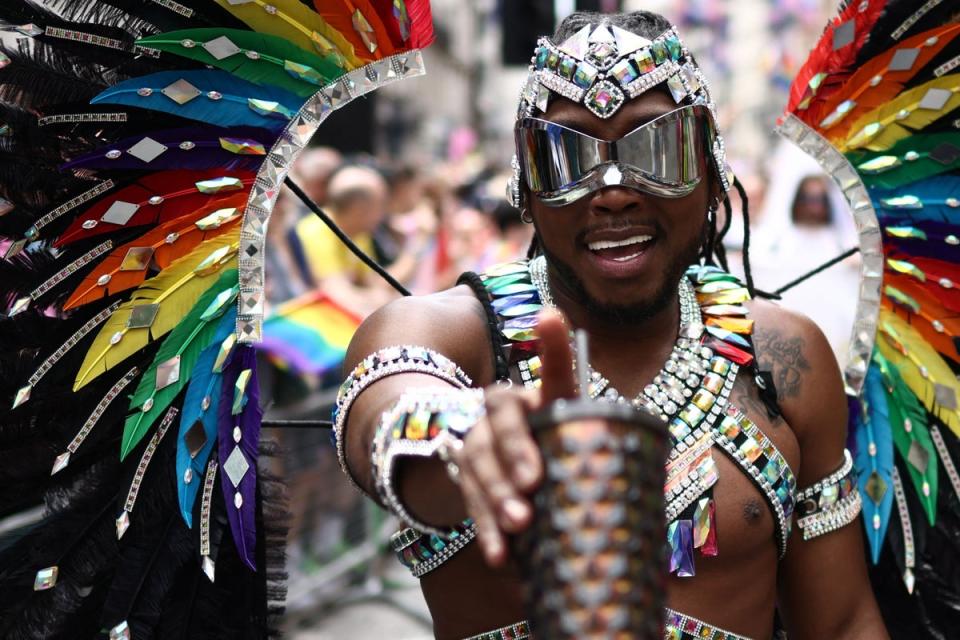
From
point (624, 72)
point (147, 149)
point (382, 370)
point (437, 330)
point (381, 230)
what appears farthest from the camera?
point (381, 230)

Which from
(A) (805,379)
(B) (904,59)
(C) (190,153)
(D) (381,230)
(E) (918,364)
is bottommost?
Answer: (D) (381,230)

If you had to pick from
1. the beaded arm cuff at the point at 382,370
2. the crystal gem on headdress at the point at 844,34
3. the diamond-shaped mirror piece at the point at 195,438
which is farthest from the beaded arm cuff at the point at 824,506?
the diamond-shaped mirror piece at the point at 195,438

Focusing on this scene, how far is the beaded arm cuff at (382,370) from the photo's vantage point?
200 cm

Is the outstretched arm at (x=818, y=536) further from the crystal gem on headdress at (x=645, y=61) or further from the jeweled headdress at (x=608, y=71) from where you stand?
the crystal gem on headdress at (x=645, y=61)

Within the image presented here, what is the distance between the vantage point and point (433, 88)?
36.8 metres

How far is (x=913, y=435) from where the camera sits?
9.61 feet

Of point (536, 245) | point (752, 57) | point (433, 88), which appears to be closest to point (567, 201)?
point (536, 245)

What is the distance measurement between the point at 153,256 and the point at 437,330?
0.66m

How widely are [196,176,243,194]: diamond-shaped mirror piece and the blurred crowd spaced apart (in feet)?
5.57

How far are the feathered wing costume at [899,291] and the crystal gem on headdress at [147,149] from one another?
4.98 ft

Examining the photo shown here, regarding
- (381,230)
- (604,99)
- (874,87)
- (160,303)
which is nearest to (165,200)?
(160,303)

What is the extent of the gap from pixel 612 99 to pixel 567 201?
0.69 feet

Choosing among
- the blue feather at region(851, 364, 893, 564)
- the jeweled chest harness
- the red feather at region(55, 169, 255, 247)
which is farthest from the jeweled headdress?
the blue feather at region(851, 364, 893, 564)

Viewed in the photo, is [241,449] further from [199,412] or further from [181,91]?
[181,91]
